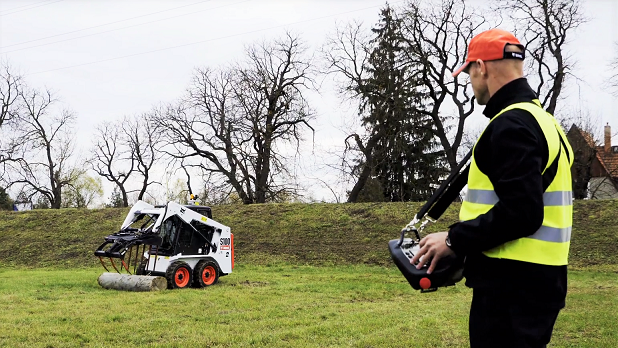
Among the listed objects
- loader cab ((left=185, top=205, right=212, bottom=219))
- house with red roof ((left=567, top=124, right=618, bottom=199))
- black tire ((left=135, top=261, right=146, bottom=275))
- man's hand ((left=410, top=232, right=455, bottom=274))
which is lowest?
black tire ((left=135, top=261, right=146, bottom=275))

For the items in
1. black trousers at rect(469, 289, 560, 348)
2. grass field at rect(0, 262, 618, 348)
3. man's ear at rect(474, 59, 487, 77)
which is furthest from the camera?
grass field at rect(0, 262, 618, 348)

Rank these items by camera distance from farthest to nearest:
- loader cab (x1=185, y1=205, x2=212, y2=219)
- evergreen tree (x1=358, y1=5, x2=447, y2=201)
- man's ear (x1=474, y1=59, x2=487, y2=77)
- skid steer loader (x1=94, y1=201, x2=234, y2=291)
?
evergreen tree (x1=358, y1=5, x2=447, y2=201)
loader cab (x1=185, y1=205, x2=212, y2=219)
skid steer loader (x1=94, y1=201, x2=234, y2=291)
man's ear (x1=474, y1=59, x2=487, y2=77)

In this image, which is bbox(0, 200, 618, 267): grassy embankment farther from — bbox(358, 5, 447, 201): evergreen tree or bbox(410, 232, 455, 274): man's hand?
bbox(410, 232, 455, 274): man's hand

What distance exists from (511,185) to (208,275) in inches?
481

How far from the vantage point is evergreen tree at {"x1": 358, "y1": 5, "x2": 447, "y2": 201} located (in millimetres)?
29750

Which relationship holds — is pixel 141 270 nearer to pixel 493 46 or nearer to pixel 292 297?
pixel 292 297

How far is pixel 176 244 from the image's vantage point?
13.3 metres

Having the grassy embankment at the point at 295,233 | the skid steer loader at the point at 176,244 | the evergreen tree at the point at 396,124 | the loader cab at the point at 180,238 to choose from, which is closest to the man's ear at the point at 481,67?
the skid steer loader at the point at 176,244

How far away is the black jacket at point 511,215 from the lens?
228cm

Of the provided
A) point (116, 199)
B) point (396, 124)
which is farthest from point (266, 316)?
point (116, 199)

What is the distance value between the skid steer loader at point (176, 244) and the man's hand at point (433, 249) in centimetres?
1066

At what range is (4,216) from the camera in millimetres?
29125

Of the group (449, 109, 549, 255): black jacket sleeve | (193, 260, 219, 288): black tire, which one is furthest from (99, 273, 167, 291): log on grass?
(449, 109, 549, 255): black jacket sleeve

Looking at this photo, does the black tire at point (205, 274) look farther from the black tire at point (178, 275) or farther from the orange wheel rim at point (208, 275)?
the black tire at point (178, 275)
